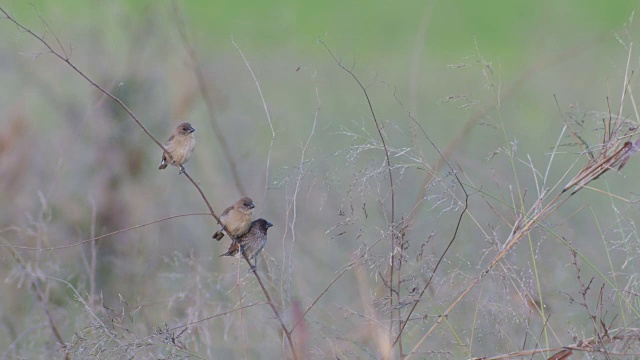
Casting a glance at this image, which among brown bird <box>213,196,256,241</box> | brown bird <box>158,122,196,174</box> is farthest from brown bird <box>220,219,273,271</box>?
brown bird <box>158,122,196,174</box>

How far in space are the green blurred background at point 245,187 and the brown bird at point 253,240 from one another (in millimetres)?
95

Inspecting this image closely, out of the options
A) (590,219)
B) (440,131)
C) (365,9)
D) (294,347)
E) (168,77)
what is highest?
(365,9)

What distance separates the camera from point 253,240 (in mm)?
3938

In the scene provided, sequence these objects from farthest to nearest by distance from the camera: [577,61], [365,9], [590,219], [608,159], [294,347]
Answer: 1. [365,9]
2. [577,61]
3. [590,219]
4. [294,347]
5. [608,159]

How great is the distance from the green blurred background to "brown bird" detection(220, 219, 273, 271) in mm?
95

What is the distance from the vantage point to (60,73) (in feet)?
24.1

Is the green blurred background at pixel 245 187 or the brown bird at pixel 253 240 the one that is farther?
→ the brown bird at pixel 253 240

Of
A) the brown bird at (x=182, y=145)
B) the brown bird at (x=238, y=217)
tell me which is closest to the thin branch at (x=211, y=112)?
the brown bird at (x=238, y=217)

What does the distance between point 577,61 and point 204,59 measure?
3860mm

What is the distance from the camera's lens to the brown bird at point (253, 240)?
3.87m

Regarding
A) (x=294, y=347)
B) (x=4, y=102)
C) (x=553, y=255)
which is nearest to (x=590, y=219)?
(x=553, y=255)

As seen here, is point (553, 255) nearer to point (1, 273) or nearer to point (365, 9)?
point (1, 273)

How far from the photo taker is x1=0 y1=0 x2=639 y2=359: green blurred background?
3.50m

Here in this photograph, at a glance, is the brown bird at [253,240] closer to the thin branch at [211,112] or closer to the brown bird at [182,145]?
the thin branch at [211,112]
